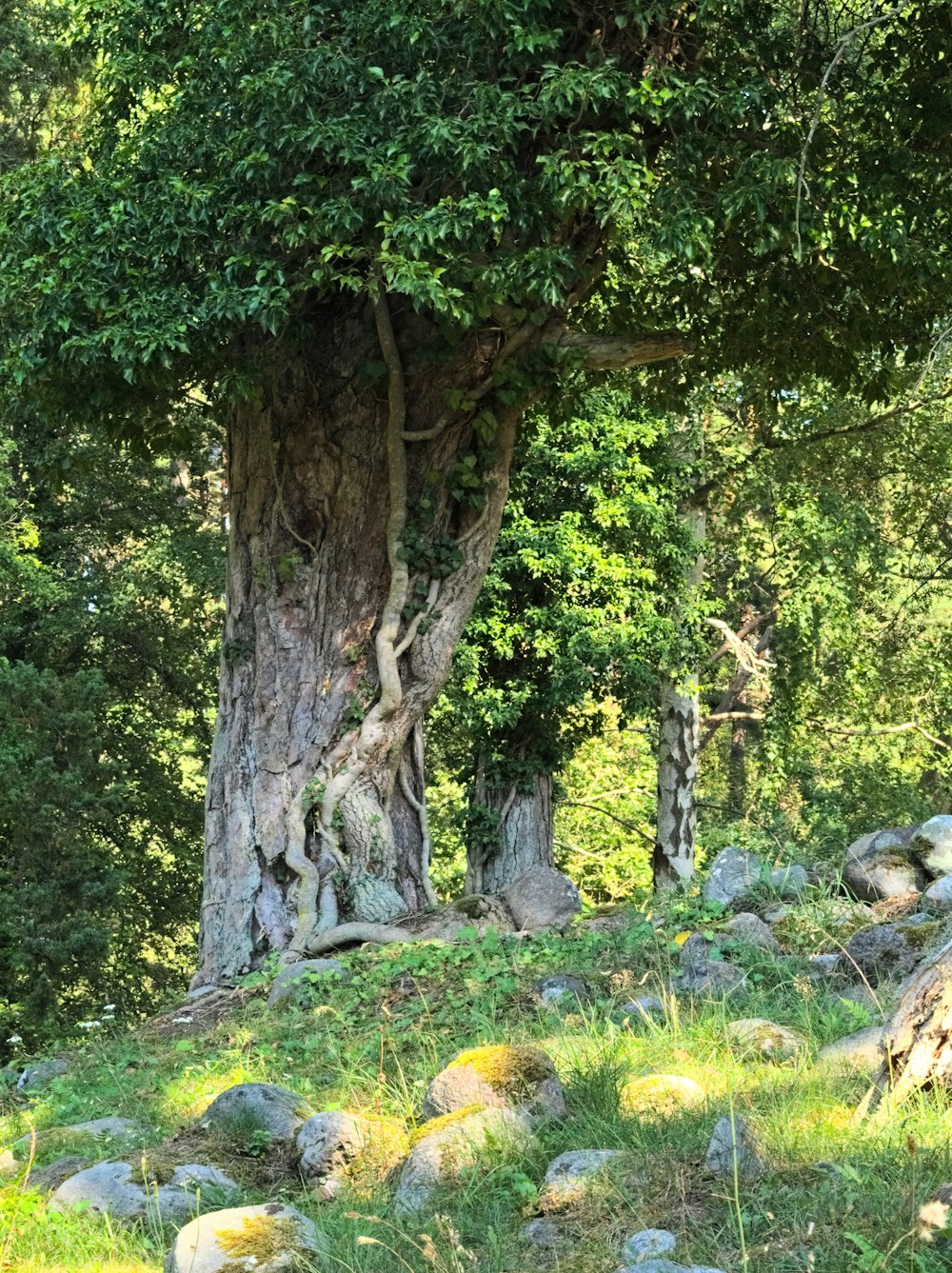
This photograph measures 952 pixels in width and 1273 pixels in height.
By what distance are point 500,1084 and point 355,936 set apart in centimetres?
430

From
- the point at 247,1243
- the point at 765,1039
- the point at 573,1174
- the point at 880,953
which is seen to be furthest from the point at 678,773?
the point at 247,1243

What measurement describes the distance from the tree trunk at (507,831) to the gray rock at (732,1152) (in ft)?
40.6

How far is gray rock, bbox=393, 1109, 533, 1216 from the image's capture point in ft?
13.3

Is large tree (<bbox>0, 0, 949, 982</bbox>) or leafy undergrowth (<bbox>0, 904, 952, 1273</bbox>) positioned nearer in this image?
leafy undergrowth (<bbox>0, 904, 952, 1273</bbox>)

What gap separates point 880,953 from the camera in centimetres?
583

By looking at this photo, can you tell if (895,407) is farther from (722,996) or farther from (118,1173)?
(118,1173)

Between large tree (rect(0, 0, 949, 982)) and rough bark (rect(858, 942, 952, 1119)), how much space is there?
4.99m

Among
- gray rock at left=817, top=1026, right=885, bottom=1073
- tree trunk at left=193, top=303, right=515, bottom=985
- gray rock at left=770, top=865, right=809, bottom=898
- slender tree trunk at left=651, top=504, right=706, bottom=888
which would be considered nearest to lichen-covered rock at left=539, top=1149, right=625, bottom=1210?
gray rock at left=817, top=1026, right=885, bottom=1073

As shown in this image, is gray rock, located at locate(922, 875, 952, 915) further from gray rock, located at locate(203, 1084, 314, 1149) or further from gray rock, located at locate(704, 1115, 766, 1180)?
gray rock, located at locate(203, 1084, 314, 1149)

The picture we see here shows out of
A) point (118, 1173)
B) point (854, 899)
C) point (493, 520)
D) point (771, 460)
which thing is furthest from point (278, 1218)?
point (771, 460)

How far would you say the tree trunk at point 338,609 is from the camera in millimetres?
9430

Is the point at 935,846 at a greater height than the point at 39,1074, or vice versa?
the point at 935,846

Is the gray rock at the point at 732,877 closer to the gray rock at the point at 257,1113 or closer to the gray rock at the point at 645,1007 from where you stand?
the gray rock at the point at 645,1007

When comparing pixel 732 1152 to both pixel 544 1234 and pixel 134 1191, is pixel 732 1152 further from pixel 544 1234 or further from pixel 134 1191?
pixel 134 1191
